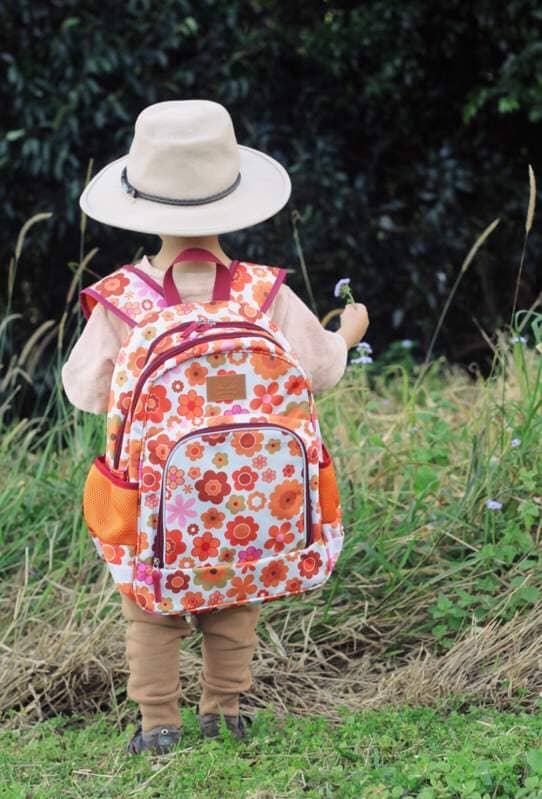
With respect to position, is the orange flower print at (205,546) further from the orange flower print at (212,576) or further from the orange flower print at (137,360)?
the orange flower print at (137,360)

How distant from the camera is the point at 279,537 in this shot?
9.93 feet

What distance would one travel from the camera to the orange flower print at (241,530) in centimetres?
298

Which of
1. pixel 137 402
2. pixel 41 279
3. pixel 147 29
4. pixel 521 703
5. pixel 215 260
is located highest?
pixel 215 260

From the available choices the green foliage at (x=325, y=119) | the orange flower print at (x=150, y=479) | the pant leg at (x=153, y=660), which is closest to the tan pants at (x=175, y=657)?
the pant leg at (x=153, y=660)

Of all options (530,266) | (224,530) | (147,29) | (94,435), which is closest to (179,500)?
(224,530)

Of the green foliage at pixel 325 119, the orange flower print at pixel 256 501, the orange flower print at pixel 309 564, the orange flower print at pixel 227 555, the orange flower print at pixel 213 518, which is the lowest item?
the green foliage at pixel 325 119

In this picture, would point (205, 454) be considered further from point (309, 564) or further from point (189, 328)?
point (309, 564)

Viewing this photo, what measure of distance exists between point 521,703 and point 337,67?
13.3 ft

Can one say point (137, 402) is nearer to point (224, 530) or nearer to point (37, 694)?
point (224, 530)

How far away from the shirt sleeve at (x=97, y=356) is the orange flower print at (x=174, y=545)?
37 centimetres

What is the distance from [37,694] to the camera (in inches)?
146

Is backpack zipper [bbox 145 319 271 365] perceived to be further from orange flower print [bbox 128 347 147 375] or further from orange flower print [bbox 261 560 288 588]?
orange flower print [bbox 261 560 288 588]

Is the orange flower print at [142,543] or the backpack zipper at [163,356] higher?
the backpack zipper at [163,356]

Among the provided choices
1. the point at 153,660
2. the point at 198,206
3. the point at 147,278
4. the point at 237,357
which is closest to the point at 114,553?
the point at 153,660
